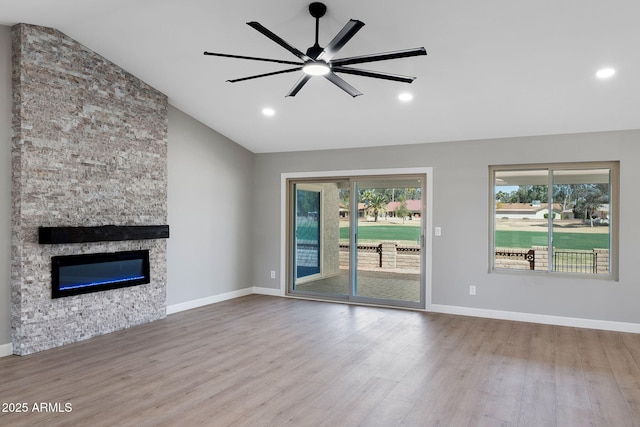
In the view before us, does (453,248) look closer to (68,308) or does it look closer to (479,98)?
(479,98)

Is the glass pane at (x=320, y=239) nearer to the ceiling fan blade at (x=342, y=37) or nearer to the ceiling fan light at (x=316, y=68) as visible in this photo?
the ceiling fan light at (x=316, y=68)

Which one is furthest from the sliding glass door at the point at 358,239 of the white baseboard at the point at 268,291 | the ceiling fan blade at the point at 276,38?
the ceiling fan blade at the point at 276,38

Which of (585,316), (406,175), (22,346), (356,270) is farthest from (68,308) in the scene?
(585,316)

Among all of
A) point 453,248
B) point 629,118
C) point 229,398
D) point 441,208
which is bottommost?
point 229,398

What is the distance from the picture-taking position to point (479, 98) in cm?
488

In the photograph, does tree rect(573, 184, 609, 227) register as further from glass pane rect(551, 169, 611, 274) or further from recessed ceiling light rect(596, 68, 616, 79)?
recessed ceiling light rect(596, 68, 616, 79)

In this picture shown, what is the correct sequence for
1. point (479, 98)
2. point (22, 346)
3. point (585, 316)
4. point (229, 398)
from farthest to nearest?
1. point (585, 316)
2. point (479, 98)
3. point (22, 346)
4. point (229, 398)

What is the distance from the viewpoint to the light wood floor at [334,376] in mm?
2977

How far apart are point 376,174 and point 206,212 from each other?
2.64 meters

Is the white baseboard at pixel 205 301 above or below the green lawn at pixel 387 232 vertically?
below

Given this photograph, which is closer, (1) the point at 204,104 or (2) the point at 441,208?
(1) the point at 204,104

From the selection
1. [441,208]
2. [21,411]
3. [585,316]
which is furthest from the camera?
[441,208]

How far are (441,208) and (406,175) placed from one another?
720mm

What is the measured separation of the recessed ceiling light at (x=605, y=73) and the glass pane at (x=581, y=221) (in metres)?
1.68
